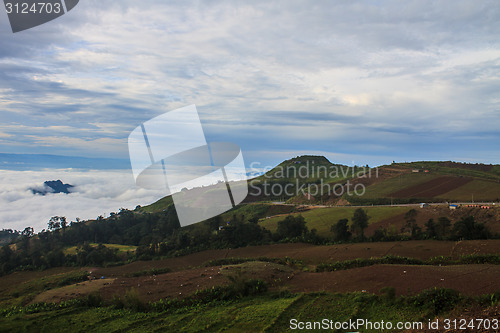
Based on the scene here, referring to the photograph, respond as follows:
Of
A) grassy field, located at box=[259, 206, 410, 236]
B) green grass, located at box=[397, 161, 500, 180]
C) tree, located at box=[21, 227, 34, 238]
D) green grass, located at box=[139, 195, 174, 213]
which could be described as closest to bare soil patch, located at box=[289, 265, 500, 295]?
grassy field, located at box=[259, 206, 410, 236]

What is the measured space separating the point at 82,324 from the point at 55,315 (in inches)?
118

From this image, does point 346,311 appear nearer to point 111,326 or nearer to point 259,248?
point 111,326

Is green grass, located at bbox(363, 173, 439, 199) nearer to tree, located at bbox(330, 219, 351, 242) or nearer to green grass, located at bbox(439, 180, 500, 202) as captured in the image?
green grass, located at bbox(439, 180, 500, 202)

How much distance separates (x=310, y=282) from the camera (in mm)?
20969

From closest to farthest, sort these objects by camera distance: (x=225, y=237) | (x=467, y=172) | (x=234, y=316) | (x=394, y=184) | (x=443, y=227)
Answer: (x=234, y=316)
(x=443, y=227)
(x=225, y=237)
(x=394, y=184)
(x=467, y=172)

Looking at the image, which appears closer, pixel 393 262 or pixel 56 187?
pixel 393 262

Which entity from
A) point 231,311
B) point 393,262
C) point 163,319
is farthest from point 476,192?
point 163,319

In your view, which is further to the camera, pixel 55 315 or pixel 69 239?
pixel 69 239

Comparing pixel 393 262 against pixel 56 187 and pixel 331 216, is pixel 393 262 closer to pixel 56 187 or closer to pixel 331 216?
pixel 331 216

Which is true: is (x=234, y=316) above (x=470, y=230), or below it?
below

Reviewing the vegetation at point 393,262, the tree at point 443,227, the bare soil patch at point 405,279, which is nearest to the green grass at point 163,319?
the bare soil patch at point 405,279

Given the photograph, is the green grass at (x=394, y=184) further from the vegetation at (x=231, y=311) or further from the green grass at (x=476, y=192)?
the vegetation at (x=231, y=311)

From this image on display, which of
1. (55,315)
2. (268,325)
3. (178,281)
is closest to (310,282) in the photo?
(268,325)

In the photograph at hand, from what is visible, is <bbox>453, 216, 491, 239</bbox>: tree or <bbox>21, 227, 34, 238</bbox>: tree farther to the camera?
<bbox>21, 227, 34, 238</bbox>: tree
